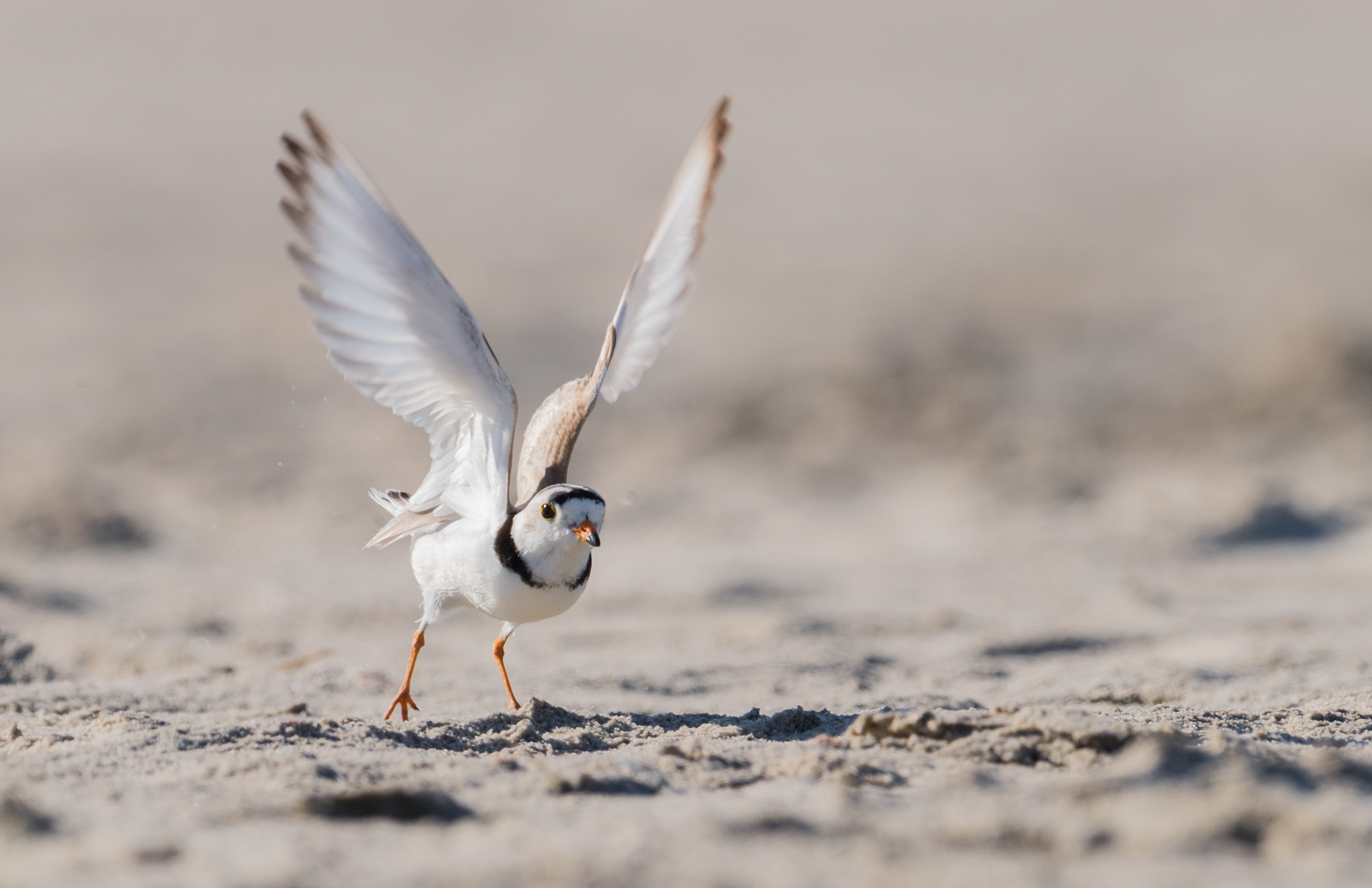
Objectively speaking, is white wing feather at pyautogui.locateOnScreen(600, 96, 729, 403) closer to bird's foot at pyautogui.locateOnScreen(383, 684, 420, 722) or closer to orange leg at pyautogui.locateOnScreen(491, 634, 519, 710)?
orange leg at pyautogui.locateOnScreen(491, 634, 519, 710)

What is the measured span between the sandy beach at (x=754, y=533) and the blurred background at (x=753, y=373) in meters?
0.06

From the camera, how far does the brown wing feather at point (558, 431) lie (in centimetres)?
482

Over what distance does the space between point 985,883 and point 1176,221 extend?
17.2m

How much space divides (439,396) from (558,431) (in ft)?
1.75

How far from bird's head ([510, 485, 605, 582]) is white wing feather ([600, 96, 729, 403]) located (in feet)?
2.85

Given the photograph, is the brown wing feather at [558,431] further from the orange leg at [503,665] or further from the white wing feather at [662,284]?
the orange leg at [503,665]

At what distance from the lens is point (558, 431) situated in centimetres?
Answer: 492

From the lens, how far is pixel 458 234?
1942 centimetres

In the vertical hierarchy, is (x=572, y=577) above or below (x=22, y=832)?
above

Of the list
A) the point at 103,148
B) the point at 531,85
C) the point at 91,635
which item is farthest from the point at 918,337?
the point at 531,85

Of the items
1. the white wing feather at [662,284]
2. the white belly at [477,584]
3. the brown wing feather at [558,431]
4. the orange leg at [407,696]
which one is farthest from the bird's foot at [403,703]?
the white wing feather at [662,284]

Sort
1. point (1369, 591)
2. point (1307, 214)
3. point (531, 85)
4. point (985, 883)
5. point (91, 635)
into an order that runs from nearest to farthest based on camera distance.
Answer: point (985, 883) < point (91, 635) < point (1369, 591) < point (1307, 214) < point (531, 85)

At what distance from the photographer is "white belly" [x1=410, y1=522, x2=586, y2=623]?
4.32 meters

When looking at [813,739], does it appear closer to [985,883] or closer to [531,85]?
[985,883]
